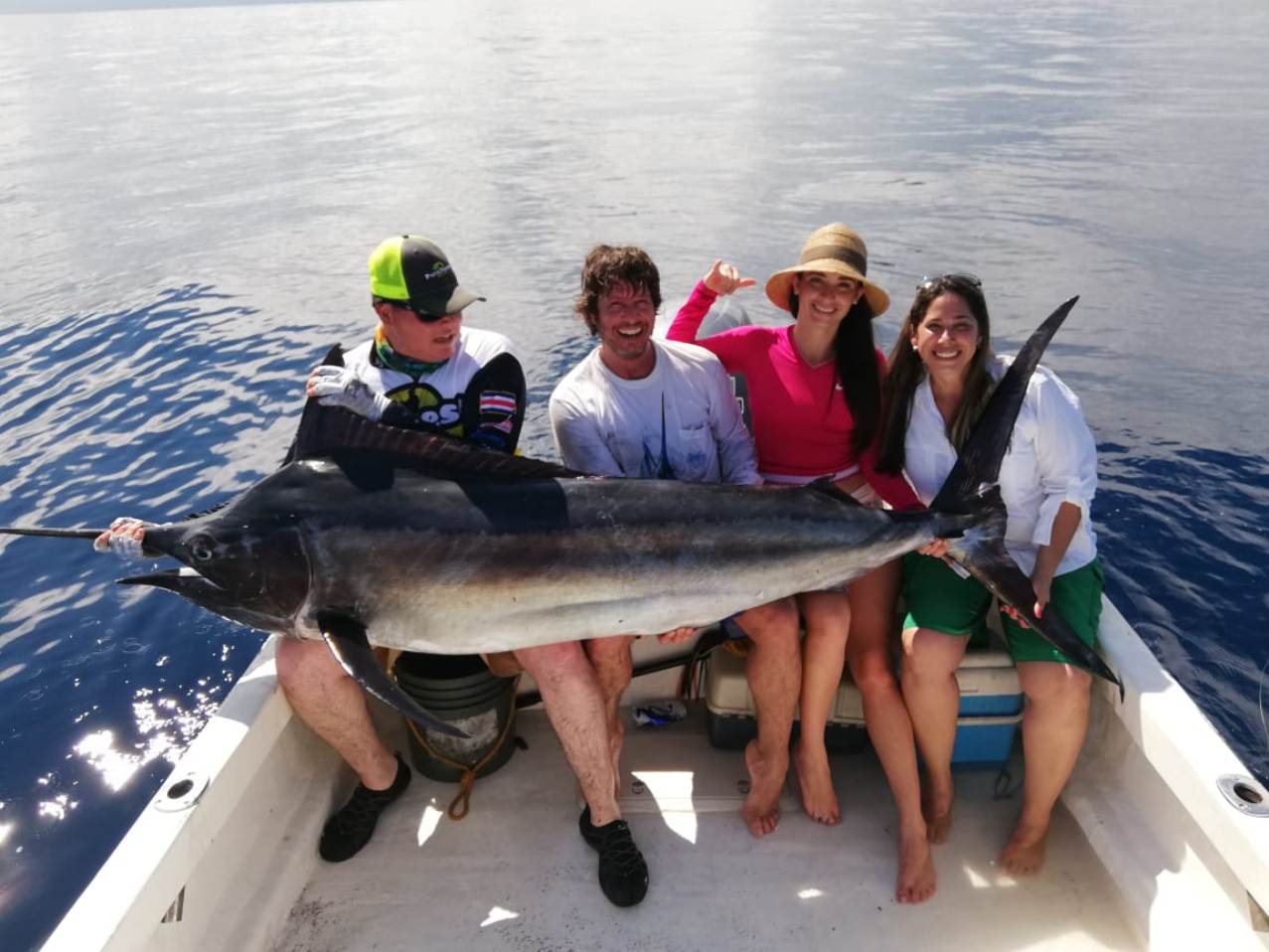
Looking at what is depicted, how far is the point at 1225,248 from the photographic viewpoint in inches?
365

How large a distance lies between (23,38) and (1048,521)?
6315 cm

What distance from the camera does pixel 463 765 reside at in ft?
9.57

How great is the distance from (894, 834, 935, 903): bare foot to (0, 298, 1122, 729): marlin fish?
2.22 ft

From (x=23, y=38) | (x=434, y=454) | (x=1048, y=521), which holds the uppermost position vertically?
(x=434, y=454)

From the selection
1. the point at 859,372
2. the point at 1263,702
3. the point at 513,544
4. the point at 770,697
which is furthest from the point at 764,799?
the point at 1263,702

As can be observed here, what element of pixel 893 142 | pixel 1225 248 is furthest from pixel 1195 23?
pixel 1225 248

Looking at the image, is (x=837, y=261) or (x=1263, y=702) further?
(x=1263, y=702)

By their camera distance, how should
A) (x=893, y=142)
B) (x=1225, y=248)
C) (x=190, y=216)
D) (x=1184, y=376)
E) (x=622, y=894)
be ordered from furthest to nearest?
(x=893, y=142), (x=190, y=216), (x=1225, y=248), (x=1184, y=376), (x=622, y=894)

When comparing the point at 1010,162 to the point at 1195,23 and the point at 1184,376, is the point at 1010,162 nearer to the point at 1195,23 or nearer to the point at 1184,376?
the point at 1184,376

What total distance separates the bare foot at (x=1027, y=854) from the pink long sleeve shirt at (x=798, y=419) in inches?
38.1

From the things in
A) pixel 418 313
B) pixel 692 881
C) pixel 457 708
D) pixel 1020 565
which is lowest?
pixel 692 881

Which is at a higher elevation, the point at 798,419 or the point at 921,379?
the point at 921,379

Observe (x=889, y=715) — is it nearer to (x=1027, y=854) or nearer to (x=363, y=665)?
(x=1027, y=854)

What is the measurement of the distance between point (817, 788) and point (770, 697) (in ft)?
1.11
